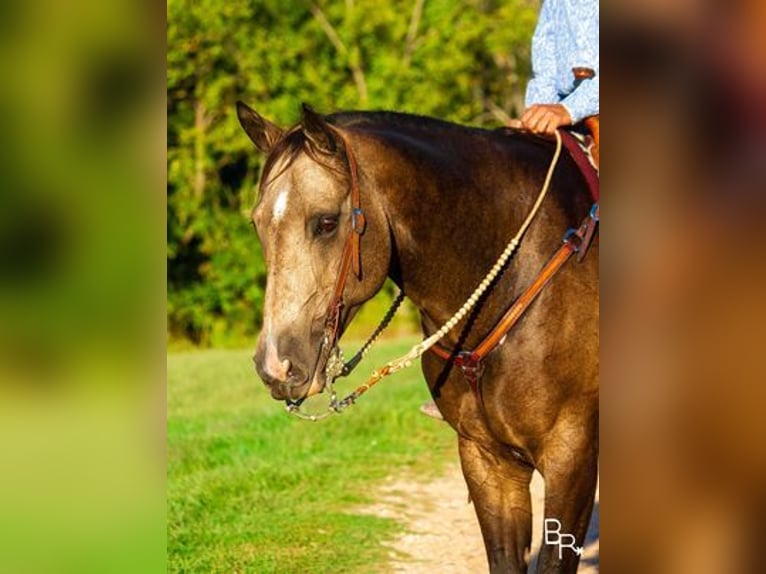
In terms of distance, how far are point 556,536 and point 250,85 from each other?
17.2 m

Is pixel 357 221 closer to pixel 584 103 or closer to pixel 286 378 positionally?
pixel 286 378

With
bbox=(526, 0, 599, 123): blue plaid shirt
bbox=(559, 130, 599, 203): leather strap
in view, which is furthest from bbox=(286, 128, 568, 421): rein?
bbox=(526, 0, 599, 123): blue plaid shirt

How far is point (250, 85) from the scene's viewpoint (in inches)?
808

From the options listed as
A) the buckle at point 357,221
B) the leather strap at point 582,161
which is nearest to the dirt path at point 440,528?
the leather strap at point 582,161

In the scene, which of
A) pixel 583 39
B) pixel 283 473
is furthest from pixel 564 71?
pixel 283 473

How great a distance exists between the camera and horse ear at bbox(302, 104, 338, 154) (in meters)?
3.57

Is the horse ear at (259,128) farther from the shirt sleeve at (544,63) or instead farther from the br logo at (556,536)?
the br logo at (556,536)

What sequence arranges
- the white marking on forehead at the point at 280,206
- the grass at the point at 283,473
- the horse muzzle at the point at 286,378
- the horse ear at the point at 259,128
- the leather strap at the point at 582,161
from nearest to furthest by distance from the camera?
the horse muzzle at the point at 286,378
the white marking on forehead at the point at 280,206
the horse ear at the point at 259,128
the leather strap at the point at 582,161
the grass at the point at 283,473

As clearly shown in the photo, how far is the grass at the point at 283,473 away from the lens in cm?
705

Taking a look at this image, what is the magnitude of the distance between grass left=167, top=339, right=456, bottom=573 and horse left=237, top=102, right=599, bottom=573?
2.85 m
